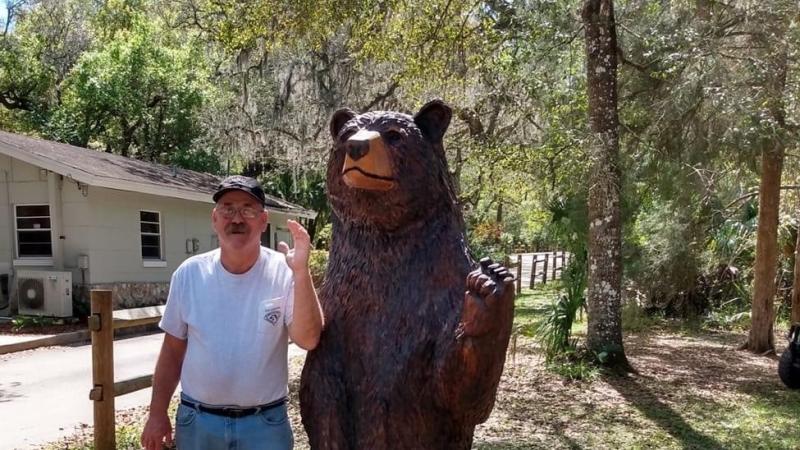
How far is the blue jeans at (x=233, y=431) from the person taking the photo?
2.18 m

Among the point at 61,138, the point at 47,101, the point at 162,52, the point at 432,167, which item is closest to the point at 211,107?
the point at 162,52

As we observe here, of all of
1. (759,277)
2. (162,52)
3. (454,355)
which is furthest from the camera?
(162,52)

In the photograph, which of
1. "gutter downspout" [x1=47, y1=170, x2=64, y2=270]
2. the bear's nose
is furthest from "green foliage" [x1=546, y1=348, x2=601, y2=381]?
"gutter downspout" [x1=47, y1=170, x2=64, y2=270]

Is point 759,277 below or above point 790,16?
below

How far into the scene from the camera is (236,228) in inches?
Result: 88.5

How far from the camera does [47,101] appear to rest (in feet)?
61.4

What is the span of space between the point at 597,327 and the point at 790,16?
3558mm

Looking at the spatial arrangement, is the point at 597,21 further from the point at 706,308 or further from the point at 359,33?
the point at 706,308

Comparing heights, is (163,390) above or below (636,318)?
above

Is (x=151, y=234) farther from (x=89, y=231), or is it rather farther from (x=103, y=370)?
(x=103, y=370)

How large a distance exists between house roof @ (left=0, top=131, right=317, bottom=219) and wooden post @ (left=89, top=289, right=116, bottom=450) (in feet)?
22.6

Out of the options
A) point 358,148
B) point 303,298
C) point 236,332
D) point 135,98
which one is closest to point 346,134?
point 358,148

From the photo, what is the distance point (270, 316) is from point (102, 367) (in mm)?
2432

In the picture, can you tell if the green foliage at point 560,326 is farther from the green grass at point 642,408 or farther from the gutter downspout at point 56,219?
the gutter downspout at point 56,219
